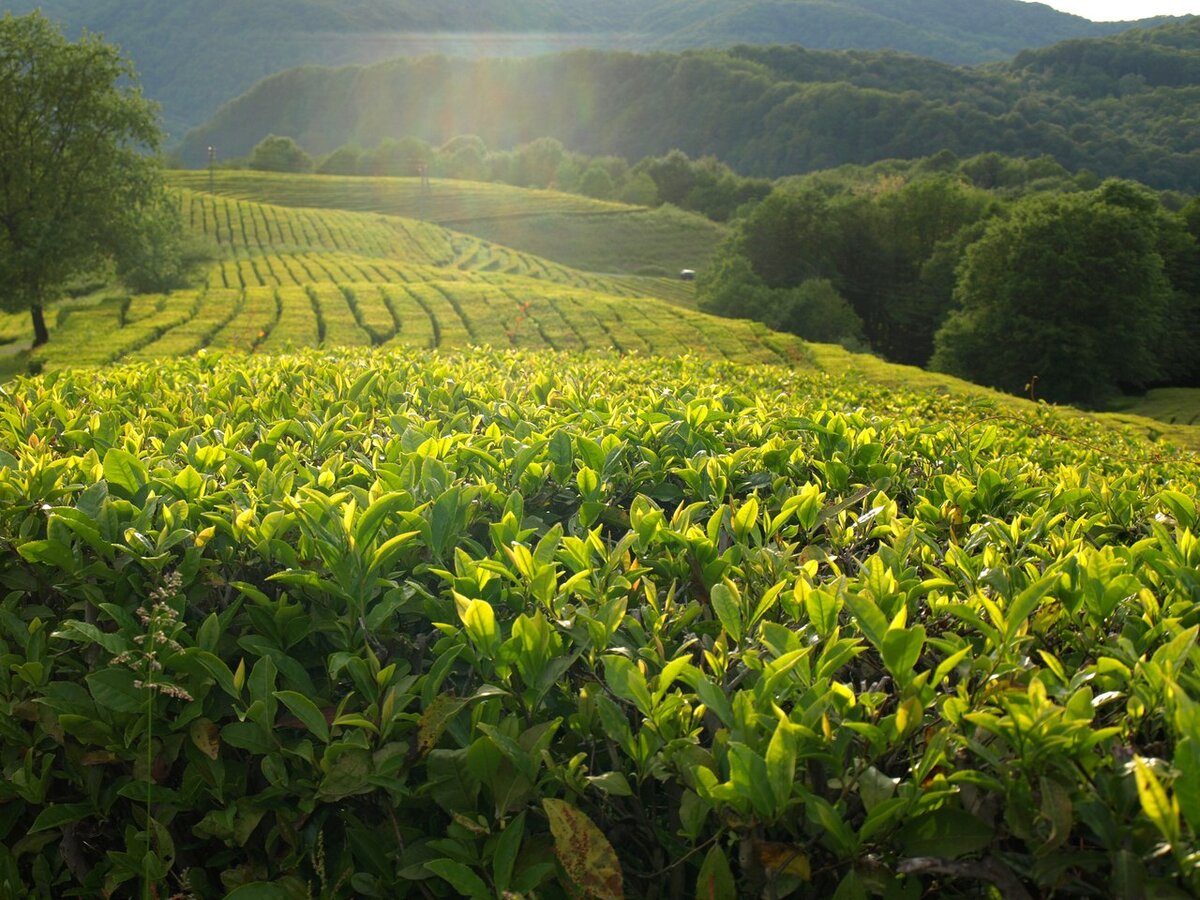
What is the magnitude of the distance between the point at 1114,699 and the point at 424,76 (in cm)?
19611

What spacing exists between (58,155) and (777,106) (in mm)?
129095

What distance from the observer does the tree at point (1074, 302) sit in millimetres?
35969

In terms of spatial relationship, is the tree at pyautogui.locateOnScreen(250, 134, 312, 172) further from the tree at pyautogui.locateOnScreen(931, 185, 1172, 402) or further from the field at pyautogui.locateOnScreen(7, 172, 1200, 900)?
the field at pyautogui.locateOnScreen(7, 172, 1200, 900)

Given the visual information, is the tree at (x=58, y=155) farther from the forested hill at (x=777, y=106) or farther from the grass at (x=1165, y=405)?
the forested hill at (x=777, y=106)

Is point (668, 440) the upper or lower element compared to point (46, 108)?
lower

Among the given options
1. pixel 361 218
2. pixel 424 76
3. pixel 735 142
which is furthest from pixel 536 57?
pixel 361 218

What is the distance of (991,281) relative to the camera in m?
38.6

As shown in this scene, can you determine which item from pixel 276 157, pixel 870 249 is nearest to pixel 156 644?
pixel 870 249

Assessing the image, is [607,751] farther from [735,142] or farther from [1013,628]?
[735,142]

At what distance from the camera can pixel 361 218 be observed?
64500 mm

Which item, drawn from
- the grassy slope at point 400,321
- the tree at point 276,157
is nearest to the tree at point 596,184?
the tree at point 276,157

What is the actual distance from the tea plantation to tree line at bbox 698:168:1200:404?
91.0ft

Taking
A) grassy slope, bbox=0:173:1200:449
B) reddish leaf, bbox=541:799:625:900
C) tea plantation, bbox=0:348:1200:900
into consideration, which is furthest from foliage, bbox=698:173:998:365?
reddish leaf, bbox=541:799:625:900

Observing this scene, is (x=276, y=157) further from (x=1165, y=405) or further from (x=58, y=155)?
(x=1165, y=405)
